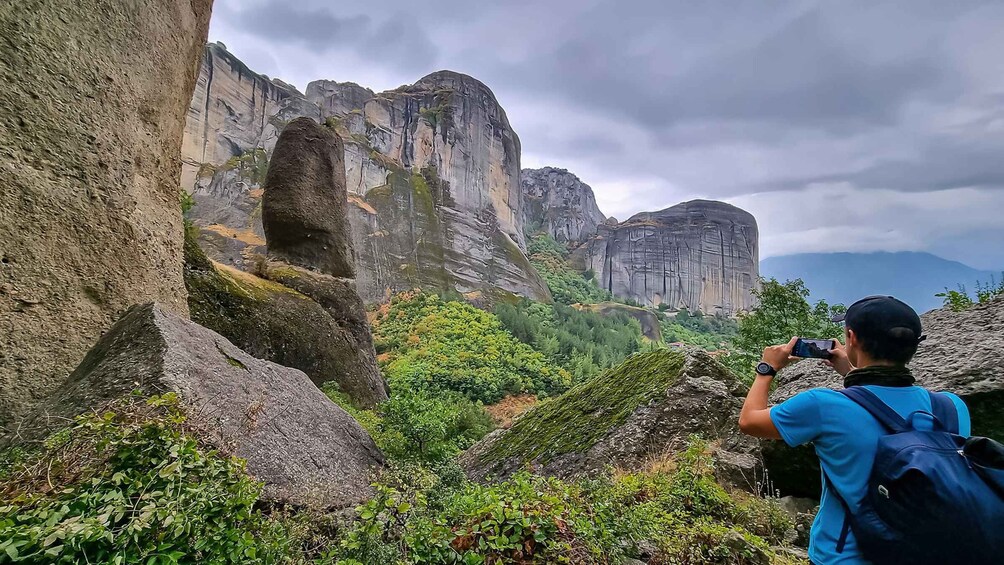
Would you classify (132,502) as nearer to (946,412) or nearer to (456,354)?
(946,412)

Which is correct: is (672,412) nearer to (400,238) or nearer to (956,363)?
(956,363)

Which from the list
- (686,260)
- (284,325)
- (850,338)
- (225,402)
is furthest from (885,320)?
(686,260)

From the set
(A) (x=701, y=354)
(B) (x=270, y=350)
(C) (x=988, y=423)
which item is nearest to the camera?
(C) (x=988, y=423)

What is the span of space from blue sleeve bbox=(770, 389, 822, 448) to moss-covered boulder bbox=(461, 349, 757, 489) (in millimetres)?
3026

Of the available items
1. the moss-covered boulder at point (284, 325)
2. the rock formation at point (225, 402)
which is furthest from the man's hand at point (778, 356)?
the moss-covered boulder at point (284, 325)

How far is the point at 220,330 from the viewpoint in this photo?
25.0ft

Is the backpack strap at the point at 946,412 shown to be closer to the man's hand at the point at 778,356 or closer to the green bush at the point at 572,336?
the man's hand at the point at 778,356

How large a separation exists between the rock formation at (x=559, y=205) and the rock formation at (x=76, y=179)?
96.1 m

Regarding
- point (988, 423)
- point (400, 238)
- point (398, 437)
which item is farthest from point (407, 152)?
point (988, 423)

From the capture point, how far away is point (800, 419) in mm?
1768

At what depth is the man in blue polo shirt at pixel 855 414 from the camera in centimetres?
160

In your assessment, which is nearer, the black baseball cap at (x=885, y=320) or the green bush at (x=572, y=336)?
the black baseball cap at (x=885, y=320)

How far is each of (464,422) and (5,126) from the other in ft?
30.2

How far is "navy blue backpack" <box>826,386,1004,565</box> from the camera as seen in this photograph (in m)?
1.31
